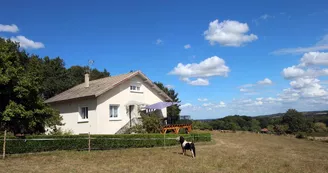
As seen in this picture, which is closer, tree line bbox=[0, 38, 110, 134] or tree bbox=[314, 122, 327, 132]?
tree line bbox=[0, 38, 110, 134]

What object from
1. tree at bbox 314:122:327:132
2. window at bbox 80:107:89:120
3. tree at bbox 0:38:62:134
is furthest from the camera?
tree at bbox 314:122:327:132

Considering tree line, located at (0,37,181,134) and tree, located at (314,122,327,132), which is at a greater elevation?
tree line, located at (0,37,181,134)

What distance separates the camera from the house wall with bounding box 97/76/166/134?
25000 mm

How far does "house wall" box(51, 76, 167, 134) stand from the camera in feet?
81.7

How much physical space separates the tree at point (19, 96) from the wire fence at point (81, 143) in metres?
1.49

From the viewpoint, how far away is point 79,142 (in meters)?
17.9

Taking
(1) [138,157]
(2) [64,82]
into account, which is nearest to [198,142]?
(1) [138,157]

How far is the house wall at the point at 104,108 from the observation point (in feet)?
81.7

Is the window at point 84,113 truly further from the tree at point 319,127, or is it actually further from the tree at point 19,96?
the tree at point 319,127

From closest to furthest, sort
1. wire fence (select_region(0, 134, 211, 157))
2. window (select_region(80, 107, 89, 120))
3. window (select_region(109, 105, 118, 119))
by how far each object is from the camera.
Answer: wire fence (select_region(0, 134, 211, 157))
window (select_region(109, 105, 118, 119))
window (select_region(80, 107, 89, 120))

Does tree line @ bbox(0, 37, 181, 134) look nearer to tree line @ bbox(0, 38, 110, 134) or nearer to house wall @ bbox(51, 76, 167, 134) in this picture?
tree line @ bbox(0, 38, 110, 134)

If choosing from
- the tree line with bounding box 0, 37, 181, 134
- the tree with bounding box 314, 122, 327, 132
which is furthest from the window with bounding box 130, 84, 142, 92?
the tree with bounding box 314, 122, 327, 132

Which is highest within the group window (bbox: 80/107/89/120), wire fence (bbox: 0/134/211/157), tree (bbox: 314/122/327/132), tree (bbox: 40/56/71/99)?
tree (bbox: 40/56/71/99)

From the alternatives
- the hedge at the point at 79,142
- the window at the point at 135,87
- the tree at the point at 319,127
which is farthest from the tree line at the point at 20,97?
the tree at the point at 319,127
